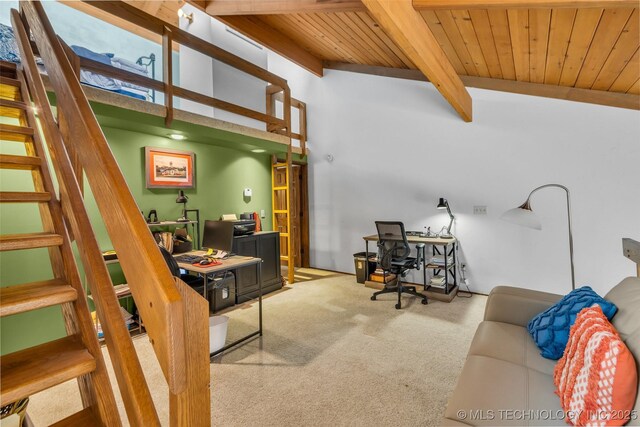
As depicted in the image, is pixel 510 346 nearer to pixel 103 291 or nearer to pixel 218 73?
pixel 103 291

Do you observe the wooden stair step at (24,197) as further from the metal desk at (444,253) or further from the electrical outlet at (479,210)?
the electrical outlet at (479,210)

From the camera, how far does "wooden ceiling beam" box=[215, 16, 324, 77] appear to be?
4.16m

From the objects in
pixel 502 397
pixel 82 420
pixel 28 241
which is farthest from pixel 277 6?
pixel 502 397

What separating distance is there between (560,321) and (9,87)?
154 inches

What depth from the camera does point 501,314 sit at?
2.27 meters

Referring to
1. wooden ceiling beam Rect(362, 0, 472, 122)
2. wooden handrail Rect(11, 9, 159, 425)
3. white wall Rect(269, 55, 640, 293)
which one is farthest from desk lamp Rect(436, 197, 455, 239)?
wooden handrail Rect(11, 9, 159, 425)

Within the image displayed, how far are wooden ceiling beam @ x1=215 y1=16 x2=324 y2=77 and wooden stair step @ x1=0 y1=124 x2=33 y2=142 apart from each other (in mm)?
3229

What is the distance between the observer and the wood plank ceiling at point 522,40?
2.23 metres

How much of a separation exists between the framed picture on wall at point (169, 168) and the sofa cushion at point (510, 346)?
3.80 meters

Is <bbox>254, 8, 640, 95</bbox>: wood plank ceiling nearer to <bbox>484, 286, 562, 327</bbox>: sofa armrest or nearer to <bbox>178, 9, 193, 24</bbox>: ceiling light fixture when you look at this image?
<bbox>178, 9, 193, 24</bbox>: ceiling light fixture

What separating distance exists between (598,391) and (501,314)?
Result: 1.18 m

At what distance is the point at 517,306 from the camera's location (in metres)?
2.25

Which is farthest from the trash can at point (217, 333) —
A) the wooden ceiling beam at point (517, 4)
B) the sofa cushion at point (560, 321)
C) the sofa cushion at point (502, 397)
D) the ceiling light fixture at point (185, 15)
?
the ceiling light fixture at point (185, 15)

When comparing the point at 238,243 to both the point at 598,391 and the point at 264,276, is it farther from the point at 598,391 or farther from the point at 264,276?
the point at 598,391
